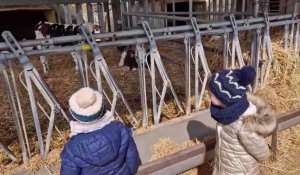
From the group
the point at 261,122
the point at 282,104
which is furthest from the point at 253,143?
the point at 282,104

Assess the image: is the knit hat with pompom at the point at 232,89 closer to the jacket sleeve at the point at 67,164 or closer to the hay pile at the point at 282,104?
the jacket sleeve at the point at 67,164

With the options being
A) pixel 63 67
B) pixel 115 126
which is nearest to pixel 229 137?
pixel 115 126

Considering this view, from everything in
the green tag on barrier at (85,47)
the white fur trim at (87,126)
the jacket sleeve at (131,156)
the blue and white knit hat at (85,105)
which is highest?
the green tag on barrier at (85,47)

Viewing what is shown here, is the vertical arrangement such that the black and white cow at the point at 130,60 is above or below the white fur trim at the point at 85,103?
below

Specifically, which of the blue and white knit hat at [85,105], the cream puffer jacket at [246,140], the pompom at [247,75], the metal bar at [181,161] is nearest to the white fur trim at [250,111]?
the cream puffer jacket at [246,140]

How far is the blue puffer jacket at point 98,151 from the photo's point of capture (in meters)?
1.97

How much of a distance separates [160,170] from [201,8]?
12.5 metres

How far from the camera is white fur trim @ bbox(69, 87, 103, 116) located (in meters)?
1.89

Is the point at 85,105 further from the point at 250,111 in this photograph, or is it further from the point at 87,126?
the point at 250,111

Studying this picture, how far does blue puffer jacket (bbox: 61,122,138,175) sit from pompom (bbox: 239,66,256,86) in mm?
873

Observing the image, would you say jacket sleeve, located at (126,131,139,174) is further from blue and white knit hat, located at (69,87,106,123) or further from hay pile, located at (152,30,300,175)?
hay pile, located at (152,30,300,175)

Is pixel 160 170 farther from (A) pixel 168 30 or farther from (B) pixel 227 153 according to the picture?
(A) pixel 168 30

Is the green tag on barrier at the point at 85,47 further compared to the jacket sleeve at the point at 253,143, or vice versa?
the green tag on barrier at the point at 85,47

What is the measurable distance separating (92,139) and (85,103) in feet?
0.82
